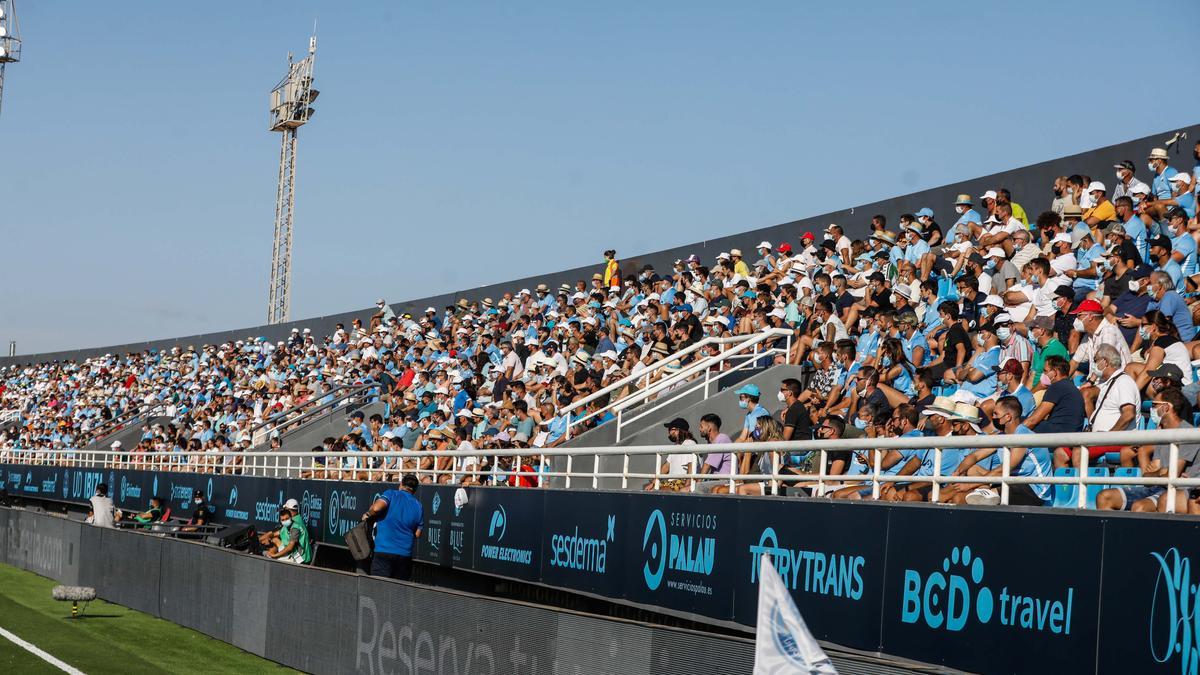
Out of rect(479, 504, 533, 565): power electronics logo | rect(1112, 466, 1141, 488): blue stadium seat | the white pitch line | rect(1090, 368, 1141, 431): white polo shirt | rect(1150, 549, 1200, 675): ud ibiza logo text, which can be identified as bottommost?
the white pitch line

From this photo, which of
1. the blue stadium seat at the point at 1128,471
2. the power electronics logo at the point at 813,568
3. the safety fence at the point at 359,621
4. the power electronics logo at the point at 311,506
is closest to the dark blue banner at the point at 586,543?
the safety fence at the point at 359,621

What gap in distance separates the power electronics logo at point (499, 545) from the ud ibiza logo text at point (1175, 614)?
9.13 m

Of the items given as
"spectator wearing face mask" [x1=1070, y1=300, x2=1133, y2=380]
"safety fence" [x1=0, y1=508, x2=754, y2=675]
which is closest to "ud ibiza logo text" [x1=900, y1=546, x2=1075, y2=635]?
"safety fence" [x1=0, y1=508, x2=754, y2=675]

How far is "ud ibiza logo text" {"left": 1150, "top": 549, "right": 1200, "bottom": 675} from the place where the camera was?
6273 millimetres

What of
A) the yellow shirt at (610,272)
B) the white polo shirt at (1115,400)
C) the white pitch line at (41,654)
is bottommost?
the white pitch line at (41,654)

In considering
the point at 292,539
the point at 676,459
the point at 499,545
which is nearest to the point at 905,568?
the point at 676,459

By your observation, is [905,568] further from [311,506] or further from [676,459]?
[311,506]

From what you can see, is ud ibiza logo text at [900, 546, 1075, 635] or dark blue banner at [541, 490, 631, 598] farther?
dark blue banner at [541, 490, 631, 598]

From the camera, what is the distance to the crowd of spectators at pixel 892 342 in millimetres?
9602

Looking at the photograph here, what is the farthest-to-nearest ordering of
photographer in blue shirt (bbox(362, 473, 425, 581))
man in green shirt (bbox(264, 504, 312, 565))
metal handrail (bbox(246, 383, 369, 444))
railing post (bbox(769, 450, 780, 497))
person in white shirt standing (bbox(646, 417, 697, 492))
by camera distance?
1. metal handrail (bbox(246, 383, 369, 444))
2. man in green shirt (bbox(264, 504, 312, 565))
3. photographer in blue shirt (bbox(362, 473, 425, 581))
4. person in white shirt standing (bbox(646, 417, 697, 492))
5. railing post (bbox(769, 450, 780, 497))

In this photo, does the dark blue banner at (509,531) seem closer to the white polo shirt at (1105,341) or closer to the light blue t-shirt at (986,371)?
the light blue t-shirt at (986,371)

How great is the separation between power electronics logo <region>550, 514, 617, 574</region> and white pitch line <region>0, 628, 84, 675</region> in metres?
4.69

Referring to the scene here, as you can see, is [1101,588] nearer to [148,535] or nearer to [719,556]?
[719,556]

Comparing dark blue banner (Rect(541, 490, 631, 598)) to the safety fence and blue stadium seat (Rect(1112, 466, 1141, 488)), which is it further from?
blue stadium seat (Rect(1112, 466, 1141, 488))
